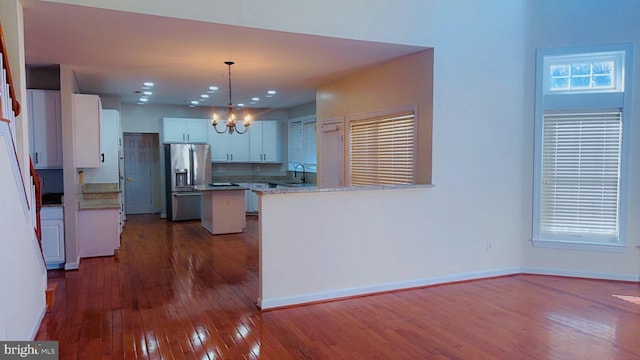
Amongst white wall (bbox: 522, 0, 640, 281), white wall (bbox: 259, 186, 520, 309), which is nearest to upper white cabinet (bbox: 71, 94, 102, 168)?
white wall (bbox: 259, 186, 520, 309)

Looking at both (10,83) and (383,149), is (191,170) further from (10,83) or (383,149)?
(10,83)

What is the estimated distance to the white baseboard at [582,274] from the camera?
484cm

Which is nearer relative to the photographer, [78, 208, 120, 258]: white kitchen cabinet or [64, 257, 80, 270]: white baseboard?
[64, 257, 80, 270]: white baseboard

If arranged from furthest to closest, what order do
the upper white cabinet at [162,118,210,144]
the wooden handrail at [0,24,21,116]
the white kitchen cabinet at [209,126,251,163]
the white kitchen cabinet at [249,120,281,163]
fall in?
the white kitchen cabinet at [249,120,281,163]
the white kitchen cabinet at [209,126,251,163]
the upper white cabinet at [162,118,210,144]
the wooden handrail at [0,24,21,116]

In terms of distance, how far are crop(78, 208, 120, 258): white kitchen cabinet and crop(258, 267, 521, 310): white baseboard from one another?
302cm

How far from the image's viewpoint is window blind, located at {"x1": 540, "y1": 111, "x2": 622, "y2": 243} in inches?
192

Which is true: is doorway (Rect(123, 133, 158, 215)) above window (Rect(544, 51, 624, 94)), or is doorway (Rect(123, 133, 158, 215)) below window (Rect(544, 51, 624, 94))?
below

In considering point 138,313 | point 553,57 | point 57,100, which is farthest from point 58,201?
point 553,57

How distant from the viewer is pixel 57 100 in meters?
5.46

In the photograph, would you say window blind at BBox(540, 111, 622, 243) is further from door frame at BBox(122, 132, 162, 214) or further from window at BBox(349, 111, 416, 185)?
door frame at BBox(122, 132, 162, 214)

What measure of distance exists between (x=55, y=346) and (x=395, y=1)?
415 cm

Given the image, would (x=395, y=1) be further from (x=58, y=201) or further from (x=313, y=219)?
(x=58, y=201)

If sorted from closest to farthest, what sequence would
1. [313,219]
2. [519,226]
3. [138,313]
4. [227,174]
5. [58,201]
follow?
[138,313], [313,219], [519,226], [58,201], [227,174]

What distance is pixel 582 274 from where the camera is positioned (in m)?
4.97
